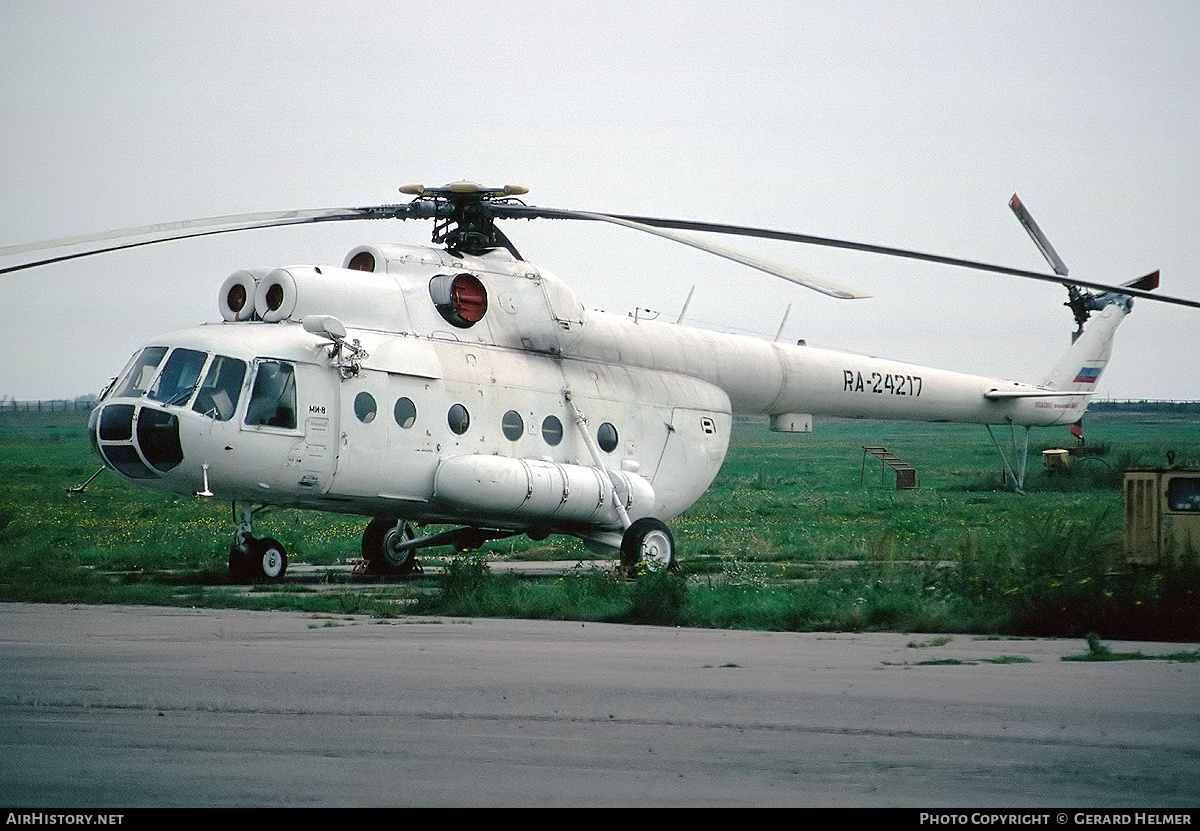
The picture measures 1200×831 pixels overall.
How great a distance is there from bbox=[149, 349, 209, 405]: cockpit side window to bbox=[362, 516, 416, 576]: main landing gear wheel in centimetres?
430

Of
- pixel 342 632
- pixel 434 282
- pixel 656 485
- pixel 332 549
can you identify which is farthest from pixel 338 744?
pixel 332 549

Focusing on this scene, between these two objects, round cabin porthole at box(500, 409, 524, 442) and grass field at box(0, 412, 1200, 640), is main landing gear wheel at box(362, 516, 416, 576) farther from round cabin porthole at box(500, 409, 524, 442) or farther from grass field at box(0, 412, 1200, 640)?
round cabin porthole at box(500, 409, 524, 442)

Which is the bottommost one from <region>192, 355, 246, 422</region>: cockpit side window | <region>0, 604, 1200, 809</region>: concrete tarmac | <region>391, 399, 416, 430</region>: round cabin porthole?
<region>0, 604, 1200, 809</region>: concrete tarmac

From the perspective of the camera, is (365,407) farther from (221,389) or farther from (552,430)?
(552,430)

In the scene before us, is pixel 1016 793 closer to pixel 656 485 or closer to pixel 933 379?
pixel 656 485

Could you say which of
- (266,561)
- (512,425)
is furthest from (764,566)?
(266,561)

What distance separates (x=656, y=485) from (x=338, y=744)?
43.3 ft

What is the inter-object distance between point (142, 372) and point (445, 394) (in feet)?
12.0

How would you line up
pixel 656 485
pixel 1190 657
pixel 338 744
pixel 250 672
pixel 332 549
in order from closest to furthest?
pixel 338 744 → pixel 250 672 → pixel 1190 657 → pixel 656 485 → pixel 332 549

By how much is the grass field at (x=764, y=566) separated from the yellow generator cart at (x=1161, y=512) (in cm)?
31

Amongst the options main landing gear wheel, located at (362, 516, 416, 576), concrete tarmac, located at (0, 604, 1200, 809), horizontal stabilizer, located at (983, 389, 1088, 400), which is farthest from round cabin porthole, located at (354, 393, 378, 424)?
horizontal stabilizer, located at (983, 389, 1088, 400)

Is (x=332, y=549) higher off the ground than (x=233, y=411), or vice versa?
(x=233, y=411)

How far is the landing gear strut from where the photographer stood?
17.4 m
